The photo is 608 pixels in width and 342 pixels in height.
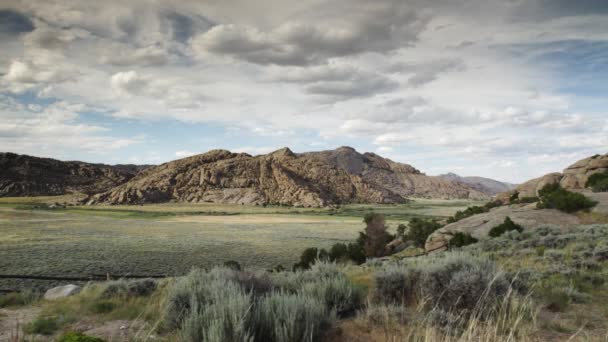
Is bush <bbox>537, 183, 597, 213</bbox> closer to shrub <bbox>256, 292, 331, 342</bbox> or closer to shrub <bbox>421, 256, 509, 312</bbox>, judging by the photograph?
shrub <bbox>421, 256, 509, 312</bbox>

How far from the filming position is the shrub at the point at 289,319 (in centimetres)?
455

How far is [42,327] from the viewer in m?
6.57

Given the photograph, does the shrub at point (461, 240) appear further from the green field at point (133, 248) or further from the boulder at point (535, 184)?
the boulder at point (535, 184)

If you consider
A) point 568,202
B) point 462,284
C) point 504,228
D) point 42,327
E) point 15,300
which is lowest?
point 15,300

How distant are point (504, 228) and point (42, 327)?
22.5m

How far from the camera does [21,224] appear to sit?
68375 mm

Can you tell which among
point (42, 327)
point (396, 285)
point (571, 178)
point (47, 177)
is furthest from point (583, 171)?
point (47, 177)

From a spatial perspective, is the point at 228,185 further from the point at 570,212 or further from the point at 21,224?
the point at 570,212

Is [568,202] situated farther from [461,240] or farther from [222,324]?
[222,324]

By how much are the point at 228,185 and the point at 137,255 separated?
114290mm

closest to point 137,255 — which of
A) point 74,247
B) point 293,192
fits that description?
point 74,247

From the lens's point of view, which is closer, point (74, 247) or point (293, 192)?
point (74, 247)

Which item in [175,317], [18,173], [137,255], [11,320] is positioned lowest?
[137,255]

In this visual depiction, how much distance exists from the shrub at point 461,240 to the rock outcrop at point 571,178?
72.0 ft
